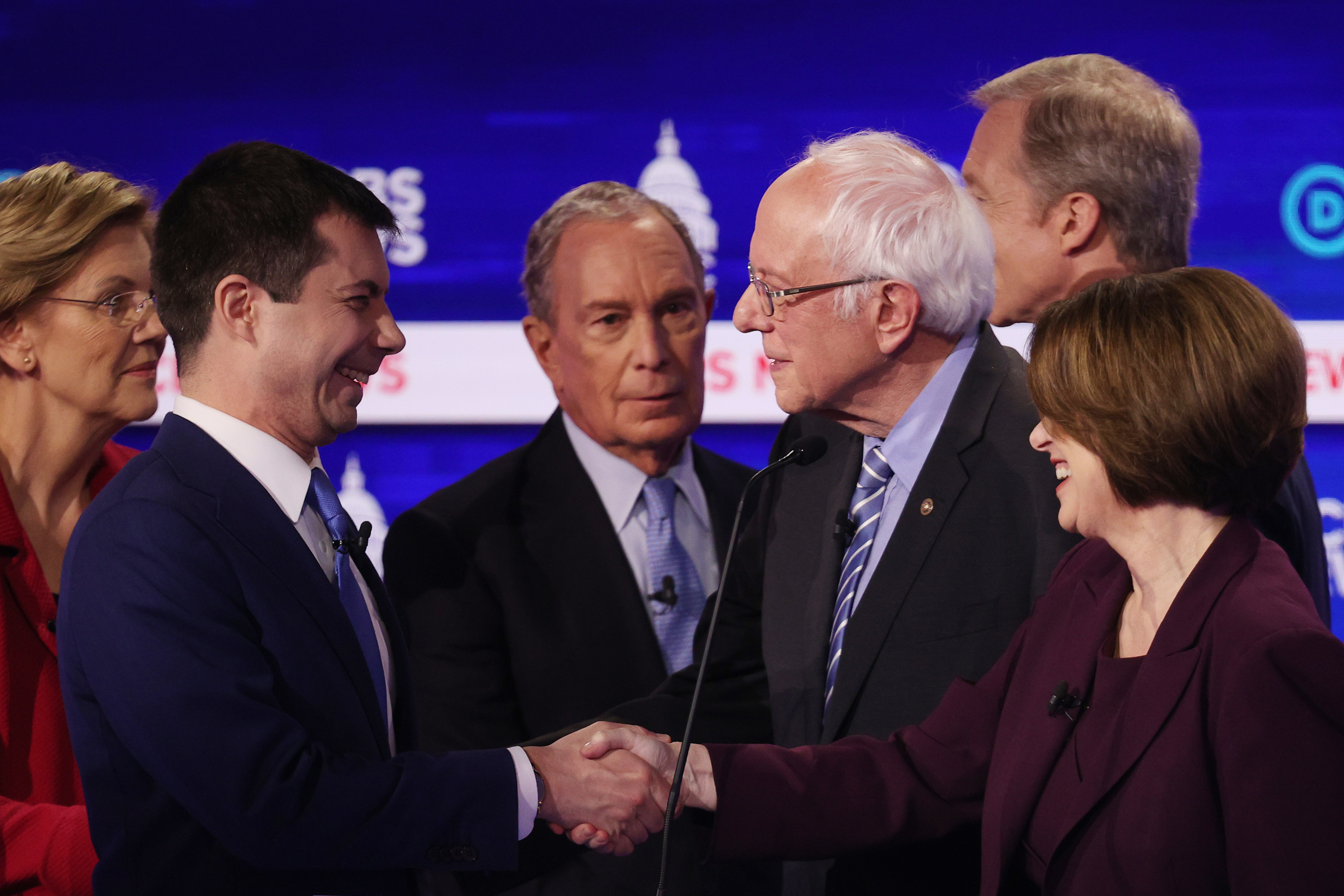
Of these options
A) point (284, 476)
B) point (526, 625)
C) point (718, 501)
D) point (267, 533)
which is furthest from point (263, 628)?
point (718, 501)

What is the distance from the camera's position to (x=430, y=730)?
2686 mm

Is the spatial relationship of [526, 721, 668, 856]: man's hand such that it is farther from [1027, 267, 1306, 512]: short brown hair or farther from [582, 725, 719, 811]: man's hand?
[1027, 267, 1306, 512]: short brown hair

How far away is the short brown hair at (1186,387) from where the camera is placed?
1.55m

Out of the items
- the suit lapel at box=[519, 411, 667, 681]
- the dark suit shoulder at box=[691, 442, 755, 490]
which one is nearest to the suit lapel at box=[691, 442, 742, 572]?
the dark suit shoulder at box=[691, 442, 755, 490]

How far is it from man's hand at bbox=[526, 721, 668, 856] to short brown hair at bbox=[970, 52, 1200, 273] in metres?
1.48

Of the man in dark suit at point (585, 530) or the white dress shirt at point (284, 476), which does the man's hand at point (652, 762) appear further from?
the man in dark suit at point (585, 530)

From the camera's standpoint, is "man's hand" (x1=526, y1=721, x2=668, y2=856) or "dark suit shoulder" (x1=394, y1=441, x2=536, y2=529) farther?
"dark suit shoulder" (x1=394, y1=441, x2=536, y2=529)

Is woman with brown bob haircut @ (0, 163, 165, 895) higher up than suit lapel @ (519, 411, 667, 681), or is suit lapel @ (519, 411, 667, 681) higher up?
woman with brown bob haircut @ (0, 163, 165, 895)

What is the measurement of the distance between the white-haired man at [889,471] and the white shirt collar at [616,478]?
54 cm

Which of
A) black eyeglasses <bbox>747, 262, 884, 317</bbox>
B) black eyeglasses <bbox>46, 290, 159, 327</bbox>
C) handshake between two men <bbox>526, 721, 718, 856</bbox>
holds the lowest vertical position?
handshake between two men <bbox>526, 721, 718, 856</bbox>

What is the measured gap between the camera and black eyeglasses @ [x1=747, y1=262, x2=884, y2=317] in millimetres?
2254

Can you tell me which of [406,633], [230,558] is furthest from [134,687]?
[406,633]

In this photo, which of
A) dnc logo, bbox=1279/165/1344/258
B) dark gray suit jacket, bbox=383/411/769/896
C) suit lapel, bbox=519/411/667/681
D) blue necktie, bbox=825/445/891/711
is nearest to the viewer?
blue necktie, bbox=825/445/891/711

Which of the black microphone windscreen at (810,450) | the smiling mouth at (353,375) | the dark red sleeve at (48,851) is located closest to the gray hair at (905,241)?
the black microphone windscreen at (810,450)
